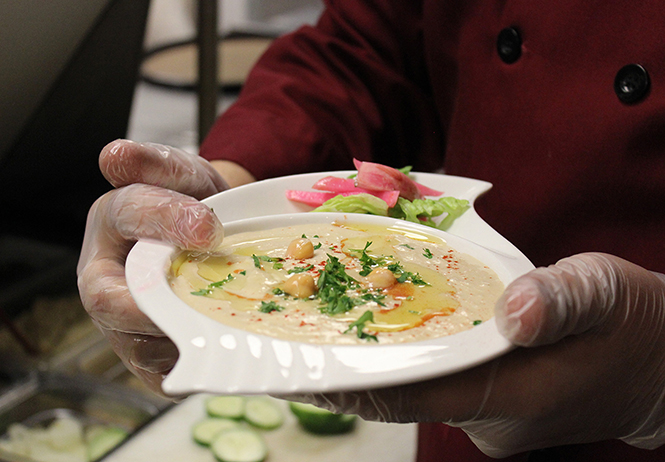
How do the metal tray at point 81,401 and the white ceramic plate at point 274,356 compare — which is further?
the metal tray at point 81,401

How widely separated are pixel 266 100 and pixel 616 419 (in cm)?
127

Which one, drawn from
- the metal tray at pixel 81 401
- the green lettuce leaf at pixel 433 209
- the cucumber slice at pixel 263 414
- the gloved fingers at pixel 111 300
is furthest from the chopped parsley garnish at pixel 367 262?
the metal tray at pixel 81 401

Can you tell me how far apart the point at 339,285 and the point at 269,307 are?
140 mm

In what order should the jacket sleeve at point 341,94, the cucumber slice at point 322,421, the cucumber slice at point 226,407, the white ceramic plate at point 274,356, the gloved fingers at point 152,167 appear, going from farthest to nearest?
the cucumber slice at point 226,407, the cucumber slice at point 322,421, the jacket sleeve at point 341,94, the gloved fingers at point 152,167, the white ceramic plate at point 274,356

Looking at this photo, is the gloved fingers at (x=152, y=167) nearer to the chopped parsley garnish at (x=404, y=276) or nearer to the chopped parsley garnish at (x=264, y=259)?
the chopped parsley garnish at (x=264, y=259)

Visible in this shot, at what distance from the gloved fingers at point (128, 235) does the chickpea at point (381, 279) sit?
31 cm

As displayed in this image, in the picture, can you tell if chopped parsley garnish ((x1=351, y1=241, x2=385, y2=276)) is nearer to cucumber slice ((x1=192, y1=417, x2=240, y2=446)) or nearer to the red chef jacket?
the red chef jacket

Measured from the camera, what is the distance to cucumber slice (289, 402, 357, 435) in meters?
2.01

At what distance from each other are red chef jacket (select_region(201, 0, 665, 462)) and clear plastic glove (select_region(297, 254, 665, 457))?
26 centimetres

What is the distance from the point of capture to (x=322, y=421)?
2.02 metres

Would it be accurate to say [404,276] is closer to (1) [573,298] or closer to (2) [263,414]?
(1) [573,298]

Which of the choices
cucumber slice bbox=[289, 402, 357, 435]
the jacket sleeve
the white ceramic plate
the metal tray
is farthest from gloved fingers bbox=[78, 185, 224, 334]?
the metal tray

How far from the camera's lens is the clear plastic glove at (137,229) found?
116 cm

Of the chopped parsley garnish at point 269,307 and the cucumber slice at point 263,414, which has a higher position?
the chopped parsley garnish at point 269,307
